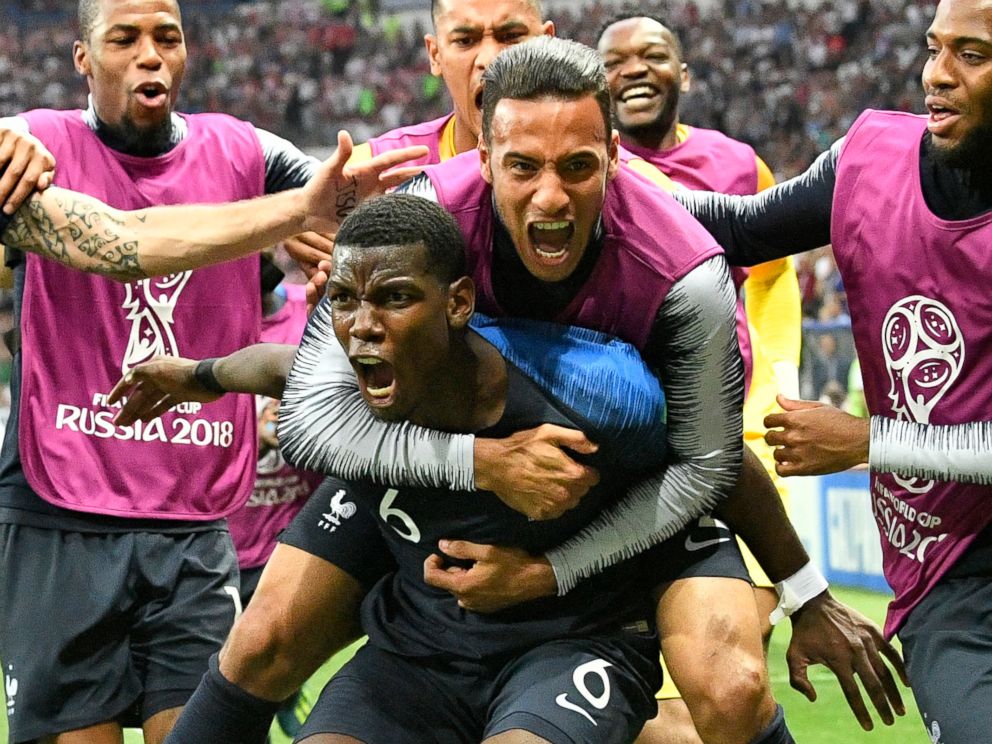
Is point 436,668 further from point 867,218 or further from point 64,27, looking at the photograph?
point 64,27

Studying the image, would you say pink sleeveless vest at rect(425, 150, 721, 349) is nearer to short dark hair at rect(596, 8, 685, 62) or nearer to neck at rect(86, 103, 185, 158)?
neck at rect(86, 103, 185, 158)

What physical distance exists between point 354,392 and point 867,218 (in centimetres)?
128

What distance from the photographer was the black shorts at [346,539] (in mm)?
3721

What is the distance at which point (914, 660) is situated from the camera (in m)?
3.58

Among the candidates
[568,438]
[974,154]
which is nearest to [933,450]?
[974,154]

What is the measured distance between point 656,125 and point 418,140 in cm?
140

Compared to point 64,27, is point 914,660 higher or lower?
higher

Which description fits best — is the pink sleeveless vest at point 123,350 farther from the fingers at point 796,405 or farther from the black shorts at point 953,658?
the black shorts at point 953,658

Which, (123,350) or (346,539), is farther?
(123,350)

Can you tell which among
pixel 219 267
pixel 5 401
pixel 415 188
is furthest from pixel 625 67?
pixel 5 401

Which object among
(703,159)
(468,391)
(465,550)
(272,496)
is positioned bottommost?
(272,496)

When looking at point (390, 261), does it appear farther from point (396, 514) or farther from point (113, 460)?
point (113, 460)

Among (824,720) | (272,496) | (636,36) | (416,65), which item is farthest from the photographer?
(416,65)

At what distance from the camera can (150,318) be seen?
4145mm
